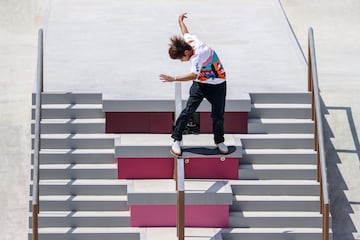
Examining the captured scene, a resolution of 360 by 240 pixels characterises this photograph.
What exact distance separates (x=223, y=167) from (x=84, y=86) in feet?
6.67

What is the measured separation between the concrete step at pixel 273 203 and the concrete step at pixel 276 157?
0.47 metres

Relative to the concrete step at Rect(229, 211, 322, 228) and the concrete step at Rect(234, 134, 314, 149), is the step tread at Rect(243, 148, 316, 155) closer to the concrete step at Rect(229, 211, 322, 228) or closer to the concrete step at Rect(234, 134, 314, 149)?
the concrete step at Rect(234, 134, 314, 149)

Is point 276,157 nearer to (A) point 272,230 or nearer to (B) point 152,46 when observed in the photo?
(A) point 272,230

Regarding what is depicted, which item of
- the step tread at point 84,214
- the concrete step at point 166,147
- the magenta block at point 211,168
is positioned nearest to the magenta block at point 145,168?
the concrete step at point 166,147

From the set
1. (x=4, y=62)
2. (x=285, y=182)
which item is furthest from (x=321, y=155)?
(x=4, y=62)

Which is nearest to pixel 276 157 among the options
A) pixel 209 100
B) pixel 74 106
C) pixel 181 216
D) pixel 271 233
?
pixel 271 233

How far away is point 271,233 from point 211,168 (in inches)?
37.2

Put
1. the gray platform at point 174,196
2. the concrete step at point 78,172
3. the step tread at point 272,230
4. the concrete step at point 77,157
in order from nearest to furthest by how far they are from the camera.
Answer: the gray platform at point 174,196 < the step tread at point 272,230 < the concrete step at point 78,172 < the concrete step at point 77,157

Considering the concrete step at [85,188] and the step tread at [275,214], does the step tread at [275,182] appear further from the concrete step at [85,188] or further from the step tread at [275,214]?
the concrete step at [85,188]

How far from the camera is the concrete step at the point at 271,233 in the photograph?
12.8 m

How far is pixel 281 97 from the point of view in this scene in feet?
45.6

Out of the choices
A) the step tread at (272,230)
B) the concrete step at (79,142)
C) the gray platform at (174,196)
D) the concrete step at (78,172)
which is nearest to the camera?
the gray platform at (174,196)

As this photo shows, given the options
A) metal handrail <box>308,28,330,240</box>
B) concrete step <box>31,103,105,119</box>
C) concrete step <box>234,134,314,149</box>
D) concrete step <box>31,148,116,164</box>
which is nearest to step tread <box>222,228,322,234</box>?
metal handrail <box>308,28,330,240</box>

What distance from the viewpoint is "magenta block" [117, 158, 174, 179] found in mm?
13078
